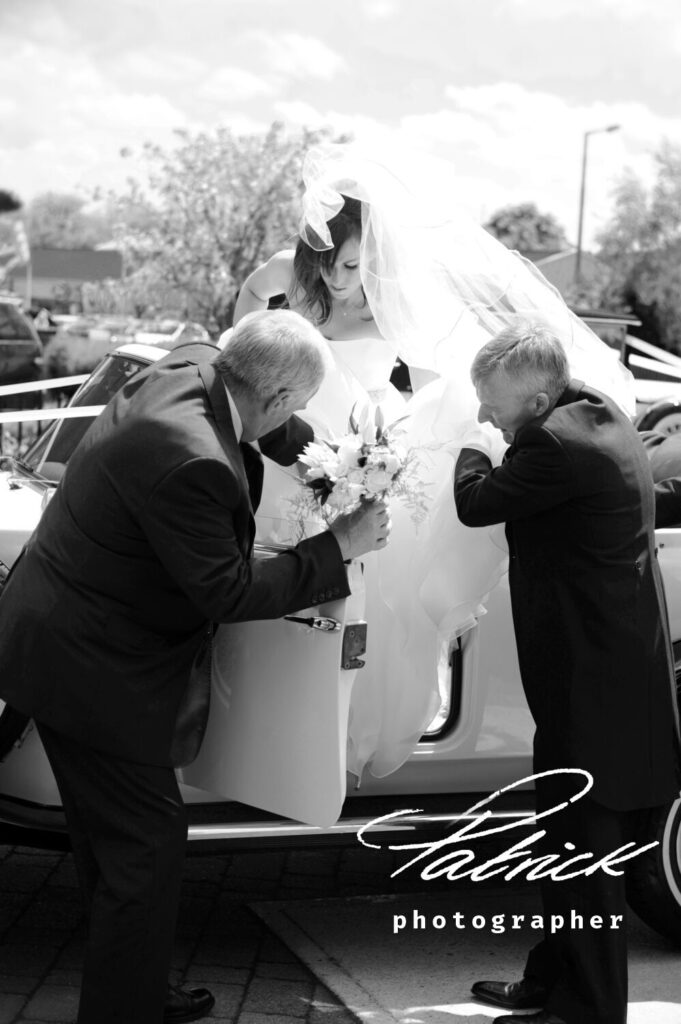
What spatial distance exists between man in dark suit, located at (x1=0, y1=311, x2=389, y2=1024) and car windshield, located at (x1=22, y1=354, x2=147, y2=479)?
1.00m

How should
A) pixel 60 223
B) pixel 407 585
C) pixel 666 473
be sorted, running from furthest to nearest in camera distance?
pixel 60 223, pixel 666 473, pixel 407 585

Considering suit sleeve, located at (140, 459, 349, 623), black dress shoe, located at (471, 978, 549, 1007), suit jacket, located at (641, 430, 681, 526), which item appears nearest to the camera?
suit sleeve, located at (140, 459, 349, 623)

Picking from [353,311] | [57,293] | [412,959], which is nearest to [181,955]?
[412,959]

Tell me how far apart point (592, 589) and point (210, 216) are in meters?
13.9

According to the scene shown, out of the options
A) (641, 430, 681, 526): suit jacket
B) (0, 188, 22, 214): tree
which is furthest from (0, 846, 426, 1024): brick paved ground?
(0, 188, 22, 214): tree

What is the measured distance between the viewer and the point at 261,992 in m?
3.49

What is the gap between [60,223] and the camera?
164 meters

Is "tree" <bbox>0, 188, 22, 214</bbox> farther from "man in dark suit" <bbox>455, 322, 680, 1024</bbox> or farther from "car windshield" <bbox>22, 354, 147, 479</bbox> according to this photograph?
"man in dark suit" <bbox>455, 322, 680, 1024</bbox>

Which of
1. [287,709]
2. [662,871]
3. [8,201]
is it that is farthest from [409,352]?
[8,201]

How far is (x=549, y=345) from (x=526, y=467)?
32 cm

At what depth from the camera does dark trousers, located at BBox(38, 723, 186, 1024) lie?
284 cm

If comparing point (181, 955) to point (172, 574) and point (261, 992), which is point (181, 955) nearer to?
point (261, 992)

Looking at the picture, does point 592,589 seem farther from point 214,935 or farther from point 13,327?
point 13,327

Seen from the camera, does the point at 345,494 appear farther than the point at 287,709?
No
